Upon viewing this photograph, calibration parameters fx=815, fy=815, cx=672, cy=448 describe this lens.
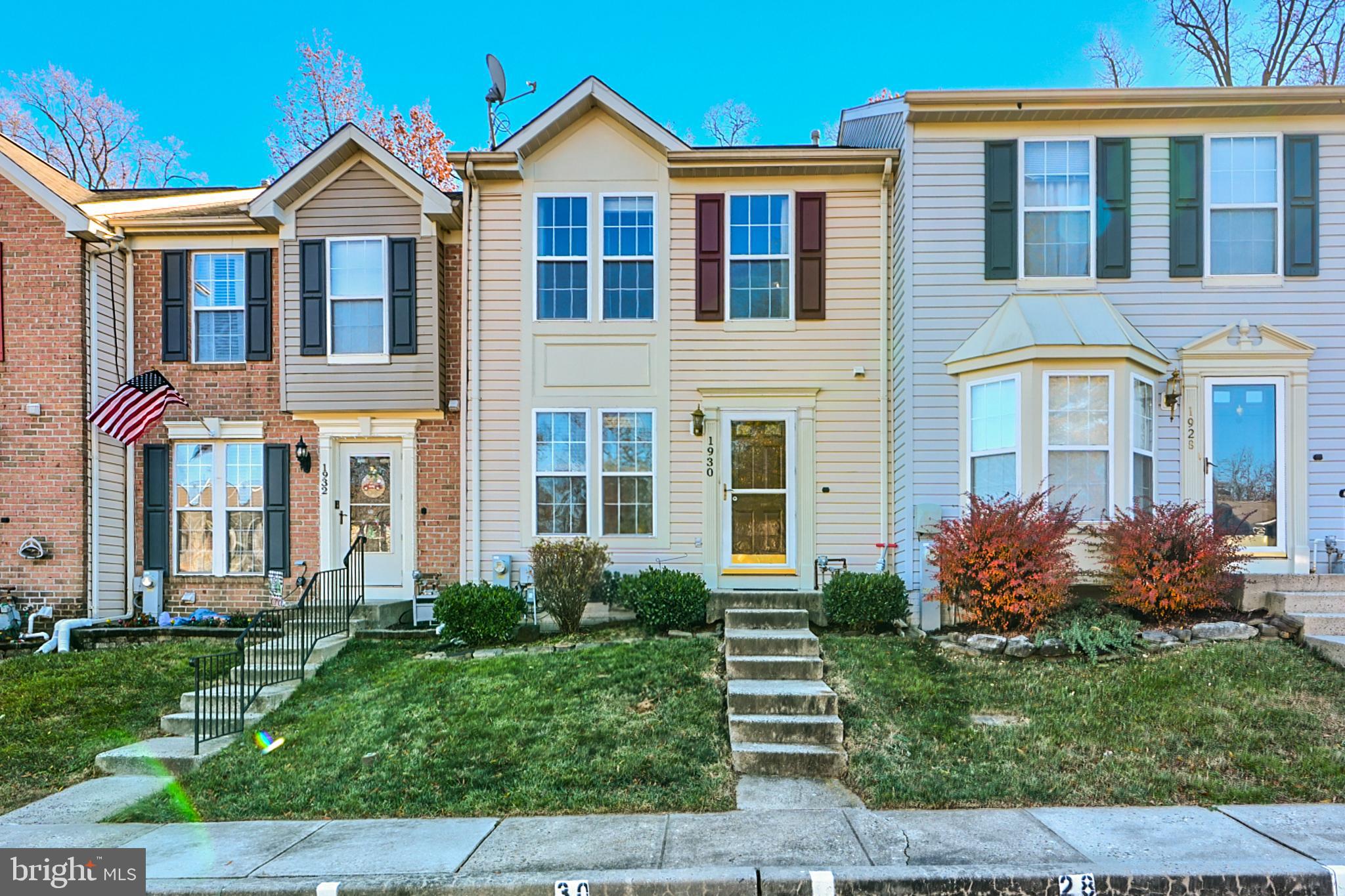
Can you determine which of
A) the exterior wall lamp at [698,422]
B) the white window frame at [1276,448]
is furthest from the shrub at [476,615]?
the white window frame at [1276,448]

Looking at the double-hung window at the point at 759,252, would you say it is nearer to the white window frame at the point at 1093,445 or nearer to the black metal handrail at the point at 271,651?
the white window frame at the point at 1093,445

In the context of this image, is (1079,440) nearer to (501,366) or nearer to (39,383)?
(501,366)

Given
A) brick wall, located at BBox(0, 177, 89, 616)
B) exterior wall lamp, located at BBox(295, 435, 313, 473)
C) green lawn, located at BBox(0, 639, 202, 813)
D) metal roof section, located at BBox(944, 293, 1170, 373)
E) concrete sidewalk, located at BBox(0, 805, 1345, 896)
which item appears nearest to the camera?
concrete sidewalk, located at BBox(0, 805, 1345, 896)

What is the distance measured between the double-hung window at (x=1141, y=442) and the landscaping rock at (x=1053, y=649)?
2204mm

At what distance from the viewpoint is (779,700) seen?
665 cm

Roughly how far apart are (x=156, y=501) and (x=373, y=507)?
308cm

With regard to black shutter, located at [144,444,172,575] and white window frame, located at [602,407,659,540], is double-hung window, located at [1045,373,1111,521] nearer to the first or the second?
white window frame, located at [602,407,659,540]

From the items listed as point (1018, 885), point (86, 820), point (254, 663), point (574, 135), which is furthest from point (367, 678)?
point (574, 135)

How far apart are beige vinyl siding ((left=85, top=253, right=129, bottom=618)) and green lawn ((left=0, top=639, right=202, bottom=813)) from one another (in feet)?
3.41

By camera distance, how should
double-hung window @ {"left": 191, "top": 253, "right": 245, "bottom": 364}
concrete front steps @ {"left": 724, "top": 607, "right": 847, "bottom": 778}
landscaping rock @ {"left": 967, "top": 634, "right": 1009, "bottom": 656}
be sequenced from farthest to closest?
double-hung window @ {"left": 191, "top": 253, "right": 245, "bottom": 364}
landscaping rock @ {"left": 967, "top": 634, "right": 1009, "bottom": 656}
concrete front steps @ {"left": 724, "top": 607, "right": 847, "bottom": 778}

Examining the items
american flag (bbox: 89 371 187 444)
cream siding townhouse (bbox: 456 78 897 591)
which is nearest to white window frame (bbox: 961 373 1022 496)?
cream siding townhouse (bbox: 456 78 897 591)

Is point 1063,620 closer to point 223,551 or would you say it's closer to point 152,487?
point 223,551

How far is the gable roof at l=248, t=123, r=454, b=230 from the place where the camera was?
416 inches

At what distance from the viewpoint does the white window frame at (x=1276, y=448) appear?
31.4 ft
